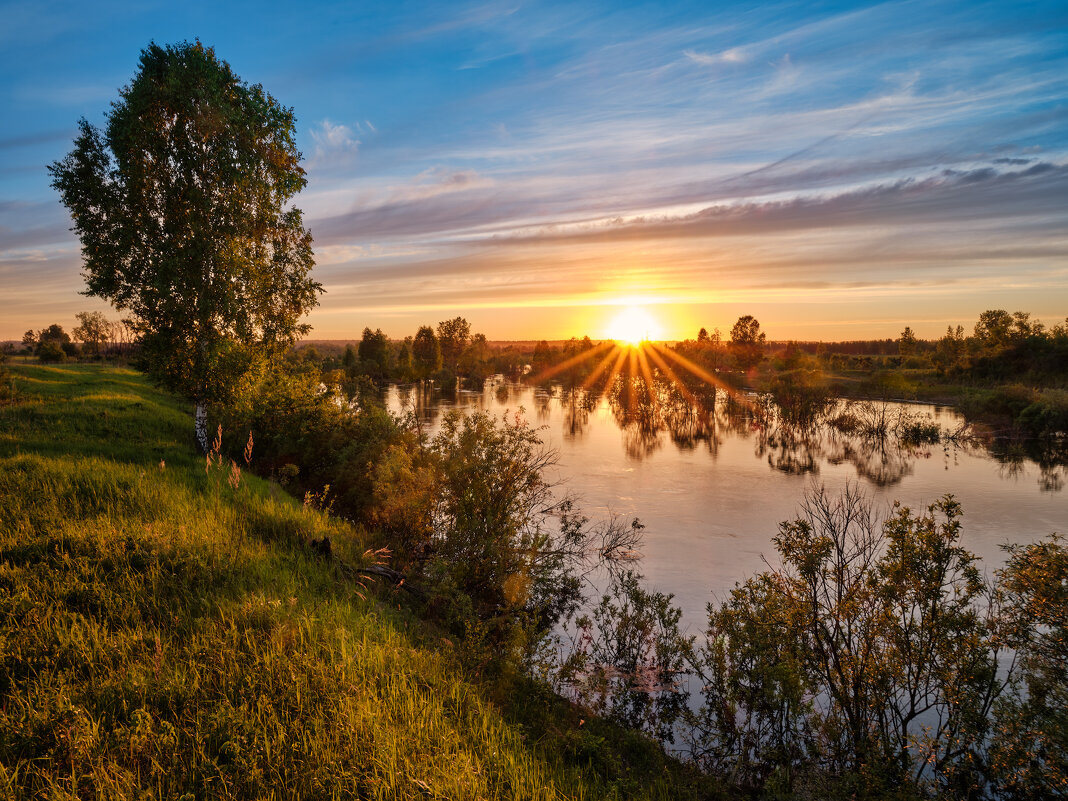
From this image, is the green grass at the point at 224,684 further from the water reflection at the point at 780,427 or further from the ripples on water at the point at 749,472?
the water reflection at the point at 780,427

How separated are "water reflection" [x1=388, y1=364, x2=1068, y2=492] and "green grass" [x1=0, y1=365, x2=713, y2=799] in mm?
14064

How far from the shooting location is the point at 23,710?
4.49m

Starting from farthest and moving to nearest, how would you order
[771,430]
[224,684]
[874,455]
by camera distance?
[771,430], [874,455], [224,684]

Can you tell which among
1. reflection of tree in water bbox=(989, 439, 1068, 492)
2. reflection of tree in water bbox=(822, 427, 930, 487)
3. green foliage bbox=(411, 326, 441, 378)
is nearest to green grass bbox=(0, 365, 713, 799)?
reflection of tree in water bbox=(822, 427, 930, 487)

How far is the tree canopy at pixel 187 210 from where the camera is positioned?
1527 cm

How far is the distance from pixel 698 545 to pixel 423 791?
16064 mm

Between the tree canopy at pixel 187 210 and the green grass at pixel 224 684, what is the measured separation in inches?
297

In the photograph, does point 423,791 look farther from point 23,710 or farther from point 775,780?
point 775,780

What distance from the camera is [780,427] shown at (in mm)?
44719

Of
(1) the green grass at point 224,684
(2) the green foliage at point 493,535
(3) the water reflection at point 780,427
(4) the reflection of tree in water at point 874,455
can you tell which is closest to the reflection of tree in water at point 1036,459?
(3) the water reflection at point 780,427

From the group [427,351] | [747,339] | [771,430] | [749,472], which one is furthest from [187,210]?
[427,351]

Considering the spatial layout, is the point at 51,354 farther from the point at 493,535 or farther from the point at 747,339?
the point at 747,339

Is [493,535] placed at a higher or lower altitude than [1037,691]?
higher

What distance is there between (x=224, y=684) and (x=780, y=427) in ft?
152
